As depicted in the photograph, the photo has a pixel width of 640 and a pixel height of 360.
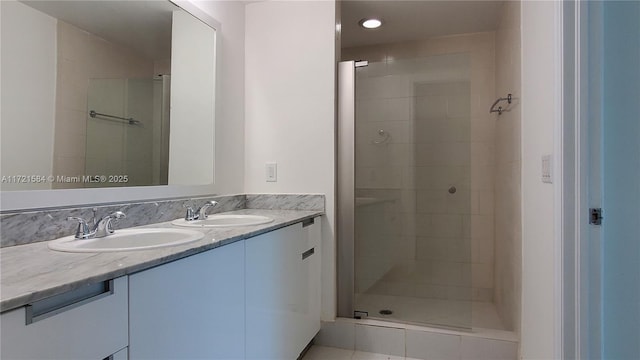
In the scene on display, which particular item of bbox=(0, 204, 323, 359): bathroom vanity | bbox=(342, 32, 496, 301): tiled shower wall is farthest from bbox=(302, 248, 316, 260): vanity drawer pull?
bbox=(342, 32, 496, 301): tiled shower wall

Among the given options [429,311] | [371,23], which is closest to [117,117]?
[371,23]

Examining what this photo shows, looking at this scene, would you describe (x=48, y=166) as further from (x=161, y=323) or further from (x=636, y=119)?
(x=636, y=119)

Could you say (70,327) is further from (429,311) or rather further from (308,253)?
(429,311)

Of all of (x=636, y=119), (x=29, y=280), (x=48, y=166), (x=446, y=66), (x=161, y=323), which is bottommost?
(x=161, y=323)

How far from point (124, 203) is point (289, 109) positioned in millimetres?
1135

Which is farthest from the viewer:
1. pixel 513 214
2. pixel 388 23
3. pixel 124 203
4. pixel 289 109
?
pixel 388 23

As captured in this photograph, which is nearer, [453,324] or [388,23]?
[453,324]

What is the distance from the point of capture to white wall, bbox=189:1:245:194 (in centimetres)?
213

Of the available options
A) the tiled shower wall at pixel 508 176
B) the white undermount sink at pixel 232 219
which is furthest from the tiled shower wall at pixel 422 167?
the white undermount sink at pixel 232 219

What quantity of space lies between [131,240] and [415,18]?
2398 mm

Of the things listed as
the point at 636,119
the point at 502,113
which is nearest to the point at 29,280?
the point at 636,119

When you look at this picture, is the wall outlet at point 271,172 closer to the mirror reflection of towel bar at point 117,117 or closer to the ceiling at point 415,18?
the mirror reflection of towel bar at point 117,117

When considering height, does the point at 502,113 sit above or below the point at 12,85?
above

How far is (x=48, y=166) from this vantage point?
3.98 ft
